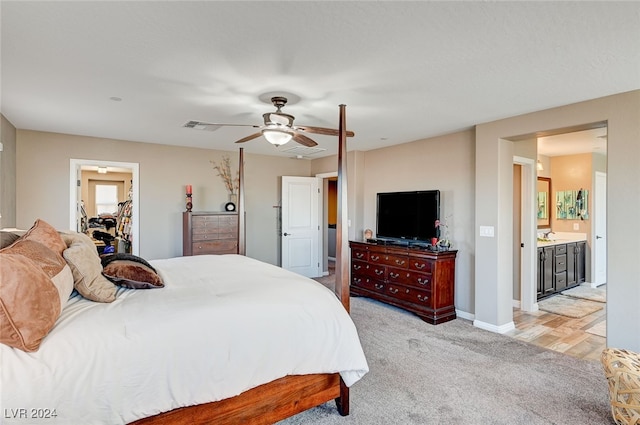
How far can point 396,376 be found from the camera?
2.79 m

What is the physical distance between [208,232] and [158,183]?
3.69 feet

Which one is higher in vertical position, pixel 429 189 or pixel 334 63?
pixel 334 63

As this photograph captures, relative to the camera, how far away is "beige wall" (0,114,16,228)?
11.8ft

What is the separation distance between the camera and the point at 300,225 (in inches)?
256

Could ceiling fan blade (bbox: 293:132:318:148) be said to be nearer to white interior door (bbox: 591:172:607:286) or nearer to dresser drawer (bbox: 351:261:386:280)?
dresser drawer (bbox: 351:261:386:280)

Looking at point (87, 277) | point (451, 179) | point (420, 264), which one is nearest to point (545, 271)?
point (451, 179)

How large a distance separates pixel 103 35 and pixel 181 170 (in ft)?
12.1

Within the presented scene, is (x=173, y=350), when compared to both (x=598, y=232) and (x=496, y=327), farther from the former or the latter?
(x=598, y=232)

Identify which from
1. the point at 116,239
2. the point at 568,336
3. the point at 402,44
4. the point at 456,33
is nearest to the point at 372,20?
the point at 402,44

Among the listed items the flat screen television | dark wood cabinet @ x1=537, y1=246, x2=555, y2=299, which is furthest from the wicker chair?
dark wood cabinet @ x1=537, y1=246, x2=555, y2=299

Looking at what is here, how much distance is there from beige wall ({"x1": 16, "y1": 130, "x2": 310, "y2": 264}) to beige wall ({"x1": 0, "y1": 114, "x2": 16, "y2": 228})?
23 cm

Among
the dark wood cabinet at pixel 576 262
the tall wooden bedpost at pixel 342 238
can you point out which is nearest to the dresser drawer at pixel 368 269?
the tall wooden bedpost at pixel 342 238

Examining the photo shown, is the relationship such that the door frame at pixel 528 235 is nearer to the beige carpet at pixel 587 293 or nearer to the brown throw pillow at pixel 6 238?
the beige carpet at pixel 587 293

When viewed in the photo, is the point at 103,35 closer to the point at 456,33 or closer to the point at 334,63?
the point at 334,63
